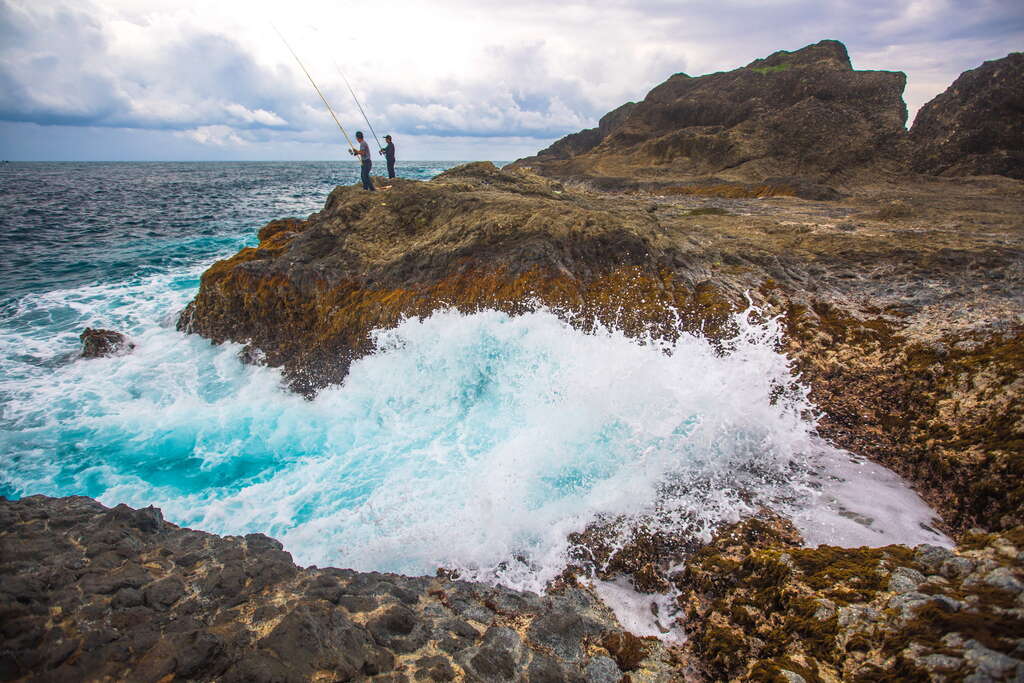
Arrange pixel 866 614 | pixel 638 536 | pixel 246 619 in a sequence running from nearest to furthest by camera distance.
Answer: pixel 866 614 < pixel 246 619 < pixel 638 536

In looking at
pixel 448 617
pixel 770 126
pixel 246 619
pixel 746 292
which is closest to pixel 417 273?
pixel 746 292

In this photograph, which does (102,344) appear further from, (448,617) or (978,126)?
(978,126)

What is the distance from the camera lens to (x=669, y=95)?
3675 cm

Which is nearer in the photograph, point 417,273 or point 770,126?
point 417,273

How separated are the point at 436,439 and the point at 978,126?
26.9 metres

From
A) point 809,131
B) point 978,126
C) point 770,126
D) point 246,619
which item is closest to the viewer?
point 246,619

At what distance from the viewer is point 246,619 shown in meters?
3.05

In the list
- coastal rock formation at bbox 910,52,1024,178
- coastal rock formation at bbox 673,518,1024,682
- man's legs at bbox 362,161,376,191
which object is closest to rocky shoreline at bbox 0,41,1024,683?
coastal rock formation at bbox 673,518,1024,682

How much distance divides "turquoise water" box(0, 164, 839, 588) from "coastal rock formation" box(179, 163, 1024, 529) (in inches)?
18.8

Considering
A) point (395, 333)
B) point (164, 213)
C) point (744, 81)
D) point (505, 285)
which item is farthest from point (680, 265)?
point (164, 213)

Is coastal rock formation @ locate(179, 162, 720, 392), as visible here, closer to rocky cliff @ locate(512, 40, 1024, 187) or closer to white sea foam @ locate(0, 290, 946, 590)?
white sea foam @ locate(0, 290, 946, 590)

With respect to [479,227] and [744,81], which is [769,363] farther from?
[744,81]

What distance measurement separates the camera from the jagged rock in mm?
9695

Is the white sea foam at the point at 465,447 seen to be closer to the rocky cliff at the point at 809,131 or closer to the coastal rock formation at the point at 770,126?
the rocky cliff at the point at 809,131
